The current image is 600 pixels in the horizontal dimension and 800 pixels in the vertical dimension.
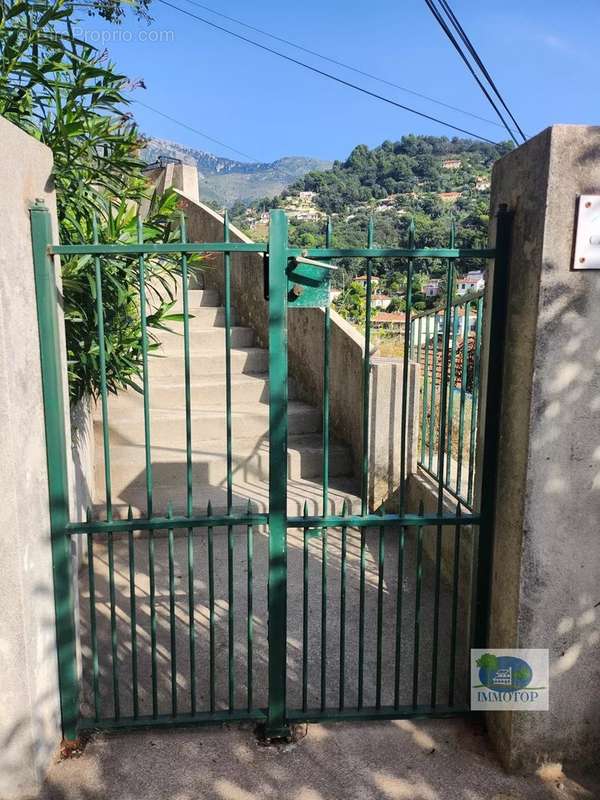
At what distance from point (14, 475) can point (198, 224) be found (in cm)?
829

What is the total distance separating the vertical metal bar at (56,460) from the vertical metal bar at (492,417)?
188 centimetres

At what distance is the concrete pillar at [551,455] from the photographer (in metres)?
2.42

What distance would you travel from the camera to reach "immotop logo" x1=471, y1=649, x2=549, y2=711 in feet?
8.80

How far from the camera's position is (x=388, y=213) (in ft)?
143

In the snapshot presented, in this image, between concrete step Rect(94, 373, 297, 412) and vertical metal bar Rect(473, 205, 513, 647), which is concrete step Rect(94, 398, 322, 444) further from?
vertical metal bar Rect(473, 205, 513, 647)

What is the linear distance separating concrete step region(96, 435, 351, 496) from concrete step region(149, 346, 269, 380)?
1248 millimetres

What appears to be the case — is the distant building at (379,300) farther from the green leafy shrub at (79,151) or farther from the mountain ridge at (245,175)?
the mountain ridge at (245,175)

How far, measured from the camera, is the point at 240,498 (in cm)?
543

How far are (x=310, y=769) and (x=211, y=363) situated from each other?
5006 millimetres

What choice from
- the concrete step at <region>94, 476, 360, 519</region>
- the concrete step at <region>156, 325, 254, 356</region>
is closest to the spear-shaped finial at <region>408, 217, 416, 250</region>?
the concrete step at <region>94, 476, 360, 519</region>

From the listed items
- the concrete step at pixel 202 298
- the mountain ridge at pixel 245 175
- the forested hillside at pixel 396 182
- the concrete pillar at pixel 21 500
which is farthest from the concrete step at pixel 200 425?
the mountain ridge at pixel 245 175

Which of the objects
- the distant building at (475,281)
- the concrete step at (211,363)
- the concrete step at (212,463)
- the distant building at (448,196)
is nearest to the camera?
the distant building at (475,281)

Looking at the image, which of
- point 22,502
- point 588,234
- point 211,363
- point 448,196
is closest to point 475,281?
point 211,363

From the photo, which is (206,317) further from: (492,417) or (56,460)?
(492,417)
